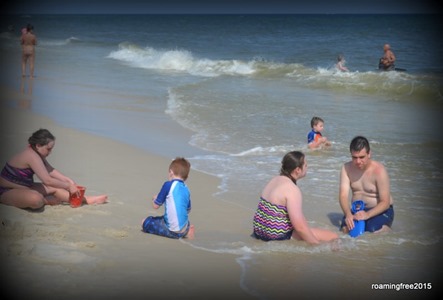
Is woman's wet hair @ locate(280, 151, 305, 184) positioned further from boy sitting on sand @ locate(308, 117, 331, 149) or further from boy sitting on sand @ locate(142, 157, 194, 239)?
boy sitting on sand @ locate(308, 117, 331, 149)

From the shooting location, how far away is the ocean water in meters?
5.54

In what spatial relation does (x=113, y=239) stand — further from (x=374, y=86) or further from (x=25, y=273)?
(x=374, y=86)

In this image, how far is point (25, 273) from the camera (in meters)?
A: 4.65

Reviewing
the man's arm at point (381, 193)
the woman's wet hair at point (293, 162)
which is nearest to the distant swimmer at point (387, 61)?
the man's arm at point (381, 193)

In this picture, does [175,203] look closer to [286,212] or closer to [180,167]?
[180,167]

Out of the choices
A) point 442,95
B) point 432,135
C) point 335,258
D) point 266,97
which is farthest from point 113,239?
point 442,95

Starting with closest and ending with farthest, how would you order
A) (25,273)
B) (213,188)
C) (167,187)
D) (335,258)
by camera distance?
(25,273) → (335,258) → (167,187) → (213,188)

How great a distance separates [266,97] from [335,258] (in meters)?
11.2

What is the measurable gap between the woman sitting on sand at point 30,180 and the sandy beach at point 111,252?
0.41 feet

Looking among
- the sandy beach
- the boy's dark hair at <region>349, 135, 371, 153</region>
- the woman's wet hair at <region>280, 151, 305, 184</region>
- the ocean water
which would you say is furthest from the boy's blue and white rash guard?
the boy's dark hair at <region>349, 135, 371, 153</region>

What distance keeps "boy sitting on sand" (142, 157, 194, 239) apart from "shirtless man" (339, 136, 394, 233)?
5.42 feet

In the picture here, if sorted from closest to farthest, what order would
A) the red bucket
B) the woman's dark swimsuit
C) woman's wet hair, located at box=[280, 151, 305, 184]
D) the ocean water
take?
the ocean water
woman's wet hair, located at box=[280, 151, 305, 184]
the woman's dark swimsuit
the red bucket

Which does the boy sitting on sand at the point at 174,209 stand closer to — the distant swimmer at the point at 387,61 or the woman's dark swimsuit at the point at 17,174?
the woman's dark swimsuit at the point at 17,174

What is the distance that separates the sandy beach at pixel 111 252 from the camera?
454cm
